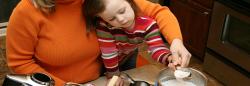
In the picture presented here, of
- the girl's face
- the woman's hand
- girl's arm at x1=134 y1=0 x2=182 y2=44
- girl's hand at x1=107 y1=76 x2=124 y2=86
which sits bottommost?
girl's hand at x1=107 y1=76 x2=124 y2=86

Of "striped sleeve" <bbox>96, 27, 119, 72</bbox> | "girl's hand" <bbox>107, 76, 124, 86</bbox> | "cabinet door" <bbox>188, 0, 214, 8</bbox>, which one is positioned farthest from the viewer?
"cabinet door" <bbox>188, 0, 214, 8</bbox>

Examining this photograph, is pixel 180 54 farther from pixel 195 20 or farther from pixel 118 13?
pixel 195 20

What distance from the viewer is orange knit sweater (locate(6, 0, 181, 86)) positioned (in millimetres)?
1052

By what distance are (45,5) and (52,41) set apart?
11 centimetres

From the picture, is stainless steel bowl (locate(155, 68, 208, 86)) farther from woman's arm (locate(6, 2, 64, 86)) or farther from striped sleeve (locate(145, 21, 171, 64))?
woman's arm (locate(6, 2, 64, 86))

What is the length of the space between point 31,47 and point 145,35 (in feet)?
1.16

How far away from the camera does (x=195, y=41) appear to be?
260 cm

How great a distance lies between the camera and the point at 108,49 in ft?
3.79

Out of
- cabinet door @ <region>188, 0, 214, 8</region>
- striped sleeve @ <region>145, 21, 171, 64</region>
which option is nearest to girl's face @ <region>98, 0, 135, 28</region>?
striped sleeve @ <region>145, 21, 171, 64</region>

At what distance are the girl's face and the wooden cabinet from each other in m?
1.36

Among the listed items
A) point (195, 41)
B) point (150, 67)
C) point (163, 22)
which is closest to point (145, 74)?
point (150, 67)

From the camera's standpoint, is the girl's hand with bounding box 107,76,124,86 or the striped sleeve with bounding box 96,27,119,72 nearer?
the girl's hand with bounding box 107,76,124,86

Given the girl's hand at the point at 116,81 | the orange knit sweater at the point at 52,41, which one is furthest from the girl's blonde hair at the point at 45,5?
the girl's hand at the point at 116,81

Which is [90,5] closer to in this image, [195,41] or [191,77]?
[191,77]
